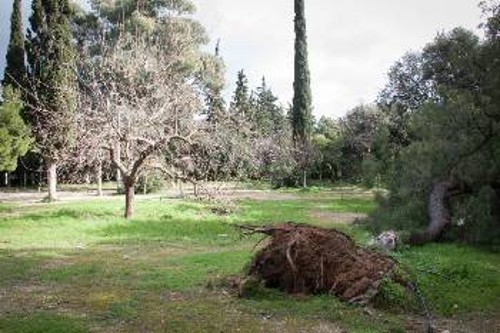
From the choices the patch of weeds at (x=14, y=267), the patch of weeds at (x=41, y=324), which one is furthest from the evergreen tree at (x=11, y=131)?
the patch of weeds at (x=41, y=324)

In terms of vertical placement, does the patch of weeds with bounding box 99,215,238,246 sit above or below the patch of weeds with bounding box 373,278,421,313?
above

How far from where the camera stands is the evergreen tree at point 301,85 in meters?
51.5

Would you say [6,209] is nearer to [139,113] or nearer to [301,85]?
[139,113]

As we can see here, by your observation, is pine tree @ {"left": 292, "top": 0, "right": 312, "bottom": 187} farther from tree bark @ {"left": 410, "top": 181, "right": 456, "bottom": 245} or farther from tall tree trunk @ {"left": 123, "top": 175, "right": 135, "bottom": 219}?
tree bark @ {"left": 410, "top": 181, "right": 456, "bottom": 245}

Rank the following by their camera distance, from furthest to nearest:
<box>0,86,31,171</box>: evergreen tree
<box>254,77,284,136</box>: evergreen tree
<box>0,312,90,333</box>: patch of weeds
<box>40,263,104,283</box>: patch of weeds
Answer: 1. <box>254,77,284,136</box>: evergreen tree
2. <box>0,86,31,171</box>: evergreen tree
3. <box>40,263,104,283</box>: patch of weeds
4. <box>0,312,90,333</box>: patch of weeds

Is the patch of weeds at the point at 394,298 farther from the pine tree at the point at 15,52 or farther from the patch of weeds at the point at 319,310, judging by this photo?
the pine tree at the point at 15,52

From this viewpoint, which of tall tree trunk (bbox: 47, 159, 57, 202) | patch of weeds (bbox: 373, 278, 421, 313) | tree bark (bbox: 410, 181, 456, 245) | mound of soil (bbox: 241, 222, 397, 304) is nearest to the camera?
patch of weeds (bbox: 373, 278, 421, 313)

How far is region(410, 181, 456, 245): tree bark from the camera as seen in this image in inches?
665

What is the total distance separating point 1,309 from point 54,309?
792mm

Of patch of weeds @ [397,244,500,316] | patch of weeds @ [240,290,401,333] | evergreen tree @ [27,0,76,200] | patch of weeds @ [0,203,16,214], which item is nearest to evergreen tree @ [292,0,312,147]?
evergreen tree @ [27,0,76,200]

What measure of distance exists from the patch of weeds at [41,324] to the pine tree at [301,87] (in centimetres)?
4222

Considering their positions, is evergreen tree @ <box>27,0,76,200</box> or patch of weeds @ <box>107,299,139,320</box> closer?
patch of weeds @ <box>107,299,139,320</box>

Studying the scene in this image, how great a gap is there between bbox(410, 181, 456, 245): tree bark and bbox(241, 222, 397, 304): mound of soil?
553cm

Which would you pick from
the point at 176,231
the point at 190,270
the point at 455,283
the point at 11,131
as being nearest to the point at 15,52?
the point at 11,131
